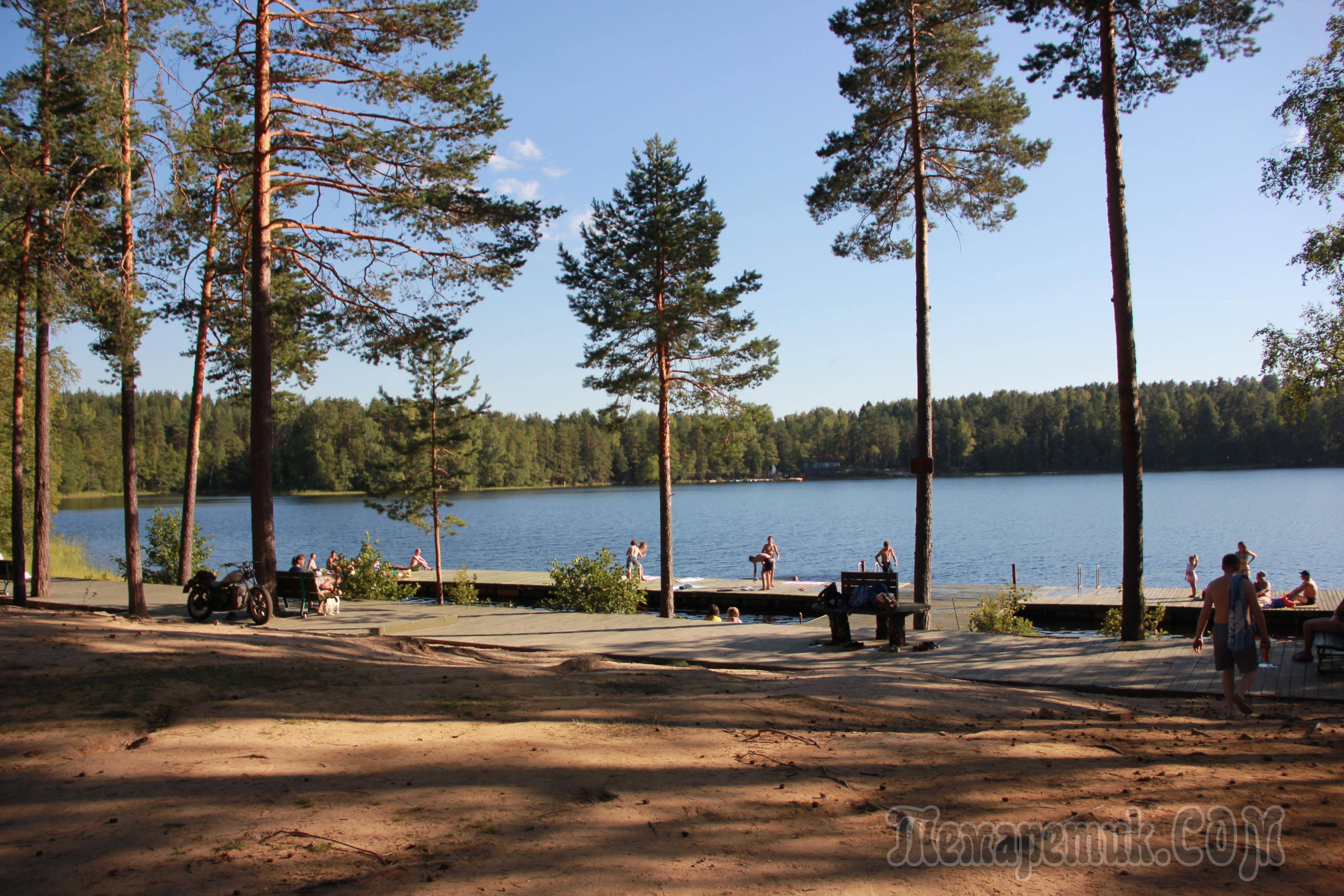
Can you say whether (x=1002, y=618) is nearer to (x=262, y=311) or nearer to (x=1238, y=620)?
(x=1238, y=620)

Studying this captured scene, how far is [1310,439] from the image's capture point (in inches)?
4564

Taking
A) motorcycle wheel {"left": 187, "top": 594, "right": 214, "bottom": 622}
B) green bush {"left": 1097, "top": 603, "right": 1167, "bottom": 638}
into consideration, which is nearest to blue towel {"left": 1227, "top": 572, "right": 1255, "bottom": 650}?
green bush {"left": 1097, "top": 603, "right": 1167, "bottom": 638}

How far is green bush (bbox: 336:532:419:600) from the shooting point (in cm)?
2011

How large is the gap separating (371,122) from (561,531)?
48074 millimetres

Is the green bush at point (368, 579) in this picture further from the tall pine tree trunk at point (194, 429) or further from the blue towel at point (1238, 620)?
the blue towel at point (1238, 620)

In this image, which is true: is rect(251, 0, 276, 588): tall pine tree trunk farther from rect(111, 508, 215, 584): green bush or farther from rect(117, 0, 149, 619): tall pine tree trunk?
rect(111, 508, 215, 584): green bush

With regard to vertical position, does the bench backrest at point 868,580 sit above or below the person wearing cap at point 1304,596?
above

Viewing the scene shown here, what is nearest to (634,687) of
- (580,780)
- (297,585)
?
(580,780)

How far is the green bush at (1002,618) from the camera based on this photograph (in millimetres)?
14289

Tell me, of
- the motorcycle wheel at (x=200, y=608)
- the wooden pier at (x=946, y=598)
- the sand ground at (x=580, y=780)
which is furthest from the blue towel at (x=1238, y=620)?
the motorcycle wheel at (x=200, y=608)

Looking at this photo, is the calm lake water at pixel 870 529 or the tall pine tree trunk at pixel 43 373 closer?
the tall pine tree trunk at pixel 43 373

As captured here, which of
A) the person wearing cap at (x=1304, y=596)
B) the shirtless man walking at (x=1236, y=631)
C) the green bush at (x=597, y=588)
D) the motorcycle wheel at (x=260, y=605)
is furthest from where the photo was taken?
the green bush at (x=597, y=588)

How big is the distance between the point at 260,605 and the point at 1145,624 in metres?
14.0

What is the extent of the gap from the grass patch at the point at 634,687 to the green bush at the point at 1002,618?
816 centimetres
